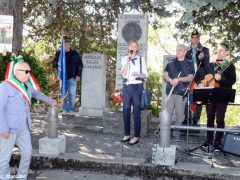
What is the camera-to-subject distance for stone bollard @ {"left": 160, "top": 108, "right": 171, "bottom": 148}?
5.84m

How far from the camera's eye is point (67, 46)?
9.61 m

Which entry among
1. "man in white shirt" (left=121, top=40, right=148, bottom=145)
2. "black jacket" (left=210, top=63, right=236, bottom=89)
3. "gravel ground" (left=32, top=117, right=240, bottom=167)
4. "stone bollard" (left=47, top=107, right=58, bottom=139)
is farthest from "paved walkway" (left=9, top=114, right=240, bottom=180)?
"black jacket" (left=210, top=63, right=236, bottom=89)

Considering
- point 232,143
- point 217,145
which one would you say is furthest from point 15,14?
point 232,143

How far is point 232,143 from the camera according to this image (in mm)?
6285

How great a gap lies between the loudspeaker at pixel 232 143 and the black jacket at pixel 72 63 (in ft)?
14.6

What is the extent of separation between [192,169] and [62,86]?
455 centimetres

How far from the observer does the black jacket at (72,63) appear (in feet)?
31.4

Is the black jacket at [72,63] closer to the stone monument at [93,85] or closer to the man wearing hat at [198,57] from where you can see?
the stone monument at [93,85]

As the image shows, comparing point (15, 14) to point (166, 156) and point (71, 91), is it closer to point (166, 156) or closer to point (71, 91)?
point (71, 91)

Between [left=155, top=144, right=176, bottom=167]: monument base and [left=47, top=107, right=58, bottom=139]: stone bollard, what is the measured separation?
67.9 inches

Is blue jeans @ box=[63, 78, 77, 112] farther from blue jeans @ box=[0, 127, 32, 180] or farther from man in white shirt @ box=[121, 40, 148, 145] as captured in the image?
blue jeans @ box=[0, 127, 32, 180]

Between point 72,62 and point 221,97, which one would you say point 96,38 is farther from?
point 221,97

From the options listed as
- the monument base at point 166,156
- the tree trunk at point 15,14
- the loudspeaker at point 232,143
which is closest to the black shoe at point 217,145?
the loudspeaker at point 232,143

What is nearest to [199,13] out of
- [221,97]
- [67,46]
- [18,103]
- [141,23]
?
[141,23]
